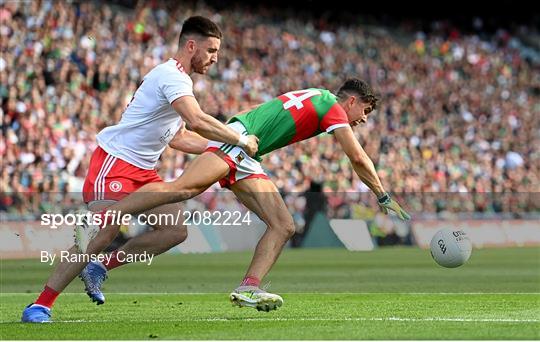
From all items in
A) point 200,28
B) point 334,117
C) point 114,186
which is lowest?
point 114,186

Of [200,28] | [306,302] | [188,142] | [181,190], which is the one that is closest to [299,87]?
[306,302]

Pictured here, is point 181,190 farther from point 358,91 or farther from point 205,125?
point 358,91

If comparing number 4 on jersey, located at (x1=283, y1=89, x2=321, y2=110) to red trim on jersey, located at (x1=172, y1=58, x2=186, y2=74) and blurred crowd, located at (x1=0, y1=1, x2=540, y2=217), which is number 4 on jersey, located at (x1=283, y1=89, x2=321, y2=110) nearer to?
red trim on jersey, located at (x1=172, y1=58, x2=186, y2=74)

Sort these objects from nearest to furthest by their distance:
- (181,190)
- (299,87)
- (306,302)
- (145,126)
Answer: (181,190), (145,126), (306,302), (299,87)

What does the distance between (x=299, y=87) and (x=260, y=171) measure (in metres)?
24.9

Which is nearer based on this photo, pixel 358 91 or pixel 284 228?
pixel 284 228

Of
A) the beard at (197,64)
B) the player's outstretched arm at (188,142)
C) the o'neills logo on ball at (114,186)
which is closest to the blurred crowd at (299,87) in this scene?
the player's outstretched arm at (188,142)

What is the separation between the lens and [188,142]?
11.3m

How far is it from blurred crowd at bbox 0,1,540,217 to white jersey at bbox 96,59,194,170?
12.5m

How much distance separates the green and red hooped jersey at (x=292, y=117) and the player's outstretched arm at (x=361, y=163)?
0.15 m

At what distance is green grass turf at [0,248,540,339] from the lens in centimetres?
928

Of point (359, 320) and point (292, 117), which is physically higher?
point (292, 117)

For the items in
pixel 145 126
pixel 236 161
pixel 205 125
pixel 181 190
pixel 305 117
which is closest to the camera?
pixel 205 125

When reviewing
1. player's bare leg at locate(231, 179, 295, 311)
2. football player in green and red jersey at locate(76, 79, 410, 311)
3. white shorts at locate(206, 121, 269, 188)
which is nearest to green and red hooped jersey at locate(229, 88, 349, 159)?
football player in green and red jersey at locate(76, 79, 410, 311)
